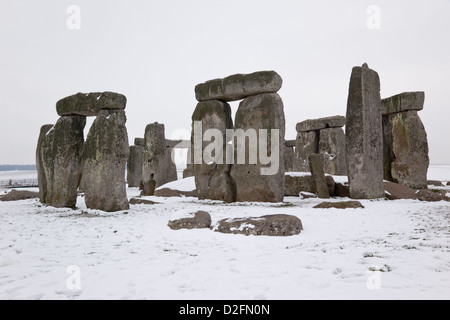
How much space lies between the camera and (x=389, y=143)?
38.7ft

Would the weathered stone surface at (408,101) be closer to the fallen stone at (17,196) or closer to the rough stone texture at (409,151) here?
the rough stone texture at (409,151)

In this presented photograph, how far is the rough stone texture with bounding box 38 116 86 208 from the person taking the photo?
7.86 metres

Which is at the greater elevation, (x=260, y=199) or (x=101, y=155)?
(x=101, y=155)

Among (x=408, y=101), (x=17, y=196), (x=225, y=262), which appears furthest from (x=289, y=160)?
(x=225, y=262)

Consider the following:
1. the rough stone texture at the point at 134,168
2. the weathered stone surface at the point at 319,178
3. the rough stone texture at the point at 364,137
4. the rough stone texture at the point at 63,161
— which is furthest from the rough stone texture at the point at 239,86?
the rough stone texture at the point at 134,168

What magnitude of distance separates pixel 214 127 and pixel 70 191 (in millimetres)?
4196

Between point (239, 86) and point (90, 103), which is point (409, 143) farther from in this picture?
point (90, 103)

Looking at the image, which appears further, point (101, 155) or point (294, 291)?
point (101, 155)

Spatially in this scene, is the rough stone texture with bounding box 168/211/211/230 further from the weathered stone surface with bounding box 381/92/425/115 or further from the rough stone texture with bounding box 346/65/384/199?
the weathered stone surface with bounding box 381/92/425/115

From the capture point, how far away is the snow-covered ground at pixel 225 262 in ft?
7.73

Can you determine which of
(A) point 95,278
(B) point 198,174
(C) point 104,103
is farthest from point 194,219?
(B) point 198,174
